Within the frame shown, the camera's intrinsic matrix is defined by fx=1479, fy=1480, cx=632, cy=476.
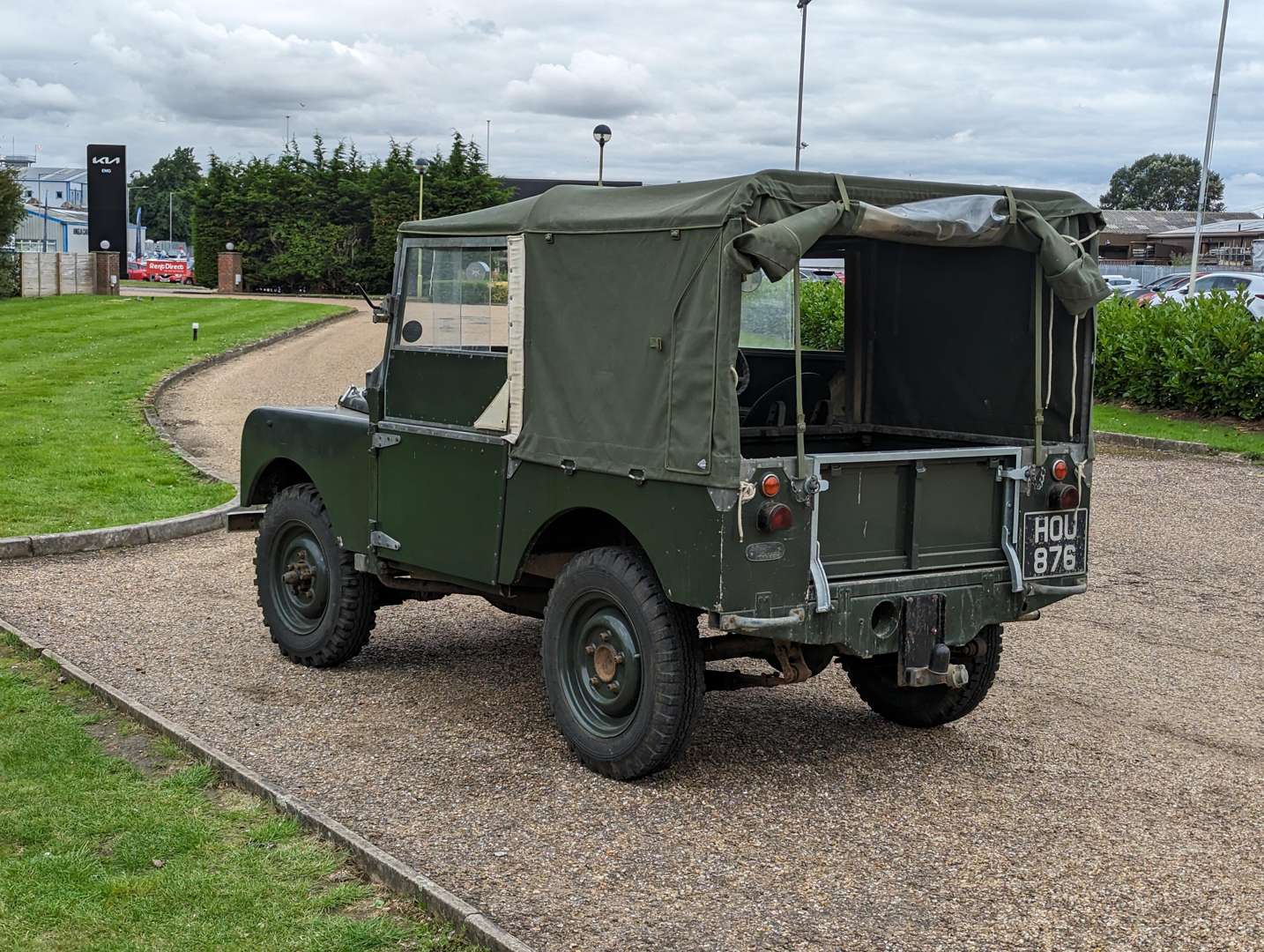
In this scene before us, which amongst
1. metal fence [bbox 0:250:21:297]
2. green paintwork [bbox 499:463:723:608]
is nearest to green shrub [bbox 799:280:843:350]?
green paintwork [bbox 499:463:723:608]

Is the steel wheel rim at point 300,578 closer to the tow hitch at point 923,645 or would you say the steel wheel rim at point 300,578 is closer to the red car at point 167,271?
the tow hitch at point 923,645

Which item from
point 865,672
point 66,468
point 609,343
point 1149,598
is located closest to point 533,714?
point 865,672

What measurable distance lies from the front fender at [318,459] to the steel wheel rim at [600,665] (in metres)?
1.54

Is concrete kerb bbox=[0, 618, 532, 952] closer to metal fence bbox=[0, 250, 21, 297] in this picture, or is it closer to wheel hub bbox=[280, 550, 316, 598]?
wheel hub bbox=[280, 550, 316, 598]

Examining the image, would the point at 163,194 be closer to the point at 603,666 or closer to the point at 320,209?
the point at 320,209

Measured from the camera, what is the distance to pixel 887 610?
5836 mm

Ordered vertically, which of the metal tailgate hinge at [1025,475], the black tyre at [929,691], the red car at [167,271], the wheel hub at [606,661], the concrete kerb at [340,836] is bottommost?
the concrete kerb at [340,836]

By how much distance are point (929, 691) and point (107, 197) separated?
51538mm

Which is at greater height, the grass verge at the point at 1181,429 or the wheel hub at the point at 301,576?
the grass verge at the point at 1181,429

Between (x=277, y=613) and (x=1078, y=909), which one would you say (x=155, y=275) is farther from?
(x=1078, y=909)

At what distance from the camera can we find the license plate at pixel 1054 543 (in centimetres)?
629

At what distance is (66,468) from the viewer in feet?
45.7

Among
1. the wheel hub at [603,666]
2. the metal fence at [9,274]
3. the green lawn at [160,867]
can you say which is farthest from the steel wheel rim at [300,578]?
the metal fence at [9,274]

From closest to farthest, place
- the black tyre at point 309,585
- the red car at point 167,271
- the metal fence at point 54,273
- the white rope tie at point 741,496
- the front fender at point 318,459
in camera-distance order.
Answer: the white rope tie at point 741,496, the front fender at point 318,459, the black tyre at point 309,585, the metal fence at point 54,273, the red car at point 167,271
